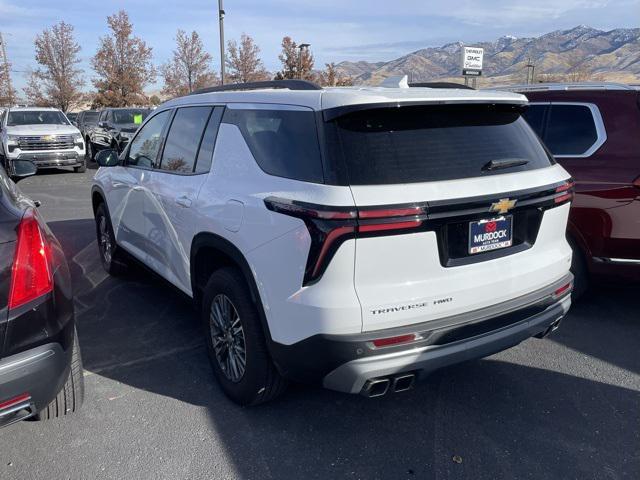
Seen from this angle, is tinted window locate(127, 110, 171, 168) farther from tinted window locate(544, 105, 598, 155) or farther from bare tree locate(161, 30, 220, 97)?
bare tree locate(161, 30, 220, 97)

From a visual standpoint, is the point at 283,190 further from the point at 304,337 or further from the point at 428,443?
the point at 428,443

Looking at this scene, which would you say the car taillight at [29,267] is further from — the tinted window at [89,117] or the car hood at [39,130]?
the tinted window at [89,117]

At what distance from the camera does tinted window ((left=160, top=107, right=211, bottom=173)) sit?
3.57m

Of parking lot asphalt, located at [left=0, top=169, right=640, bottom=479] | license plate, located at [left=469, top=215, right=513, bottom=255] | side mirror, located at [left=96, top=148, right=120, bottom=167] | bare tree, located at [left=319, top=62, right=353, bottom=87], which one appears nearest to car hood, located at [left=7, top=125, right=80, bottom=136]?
side mirror, located at [left=96, top=148, right=120, bottom=167]

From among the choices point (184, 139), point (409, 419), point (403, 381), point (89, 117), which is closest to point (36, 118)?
point (89, 117)

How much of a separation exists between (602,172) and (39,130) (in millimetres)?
14337

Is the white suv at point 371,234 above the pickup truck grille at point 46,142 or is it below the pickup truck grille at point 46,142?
above

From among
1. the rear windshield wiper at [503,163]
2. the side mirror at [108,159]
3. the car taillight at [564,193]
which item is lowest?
the side mirror at [108,159]

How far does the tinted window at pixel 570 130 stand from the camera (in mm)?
4438

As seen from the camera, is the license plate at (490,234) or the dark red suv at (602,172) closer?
the license plate at (490,234)

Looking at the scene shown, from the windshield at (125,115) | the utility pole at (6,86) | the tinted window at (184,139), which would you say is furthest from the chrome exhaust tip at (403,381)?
the utility pole at (6,86)

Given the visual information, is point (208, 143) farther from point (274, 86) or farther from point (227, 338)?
point (227, 338)

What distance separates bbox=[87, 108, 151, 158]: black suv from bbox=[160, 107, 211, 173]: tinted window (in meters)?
13.5

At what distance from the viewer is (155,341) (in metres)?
4.09
